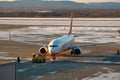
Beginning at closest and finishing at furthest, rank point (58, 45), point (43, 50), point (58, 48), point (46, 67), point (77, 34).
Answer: point (46, 67), point (58, 48), point (58, 45), point (43, 50), point (77, 34)

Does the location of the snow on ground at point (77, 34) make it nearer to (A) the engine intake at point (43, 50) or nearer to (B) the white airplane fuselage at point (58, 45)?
(B) the white airplane fuselage at point (58, 45)

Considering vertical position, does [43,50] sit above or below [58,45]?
below

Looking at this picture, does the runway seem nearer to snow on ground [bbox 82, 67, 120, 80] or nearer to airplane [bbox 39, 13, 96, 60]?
airplane [bbox 39, 13, 96, 60]

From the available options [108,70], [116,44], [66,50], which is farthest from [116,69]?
[116,44]

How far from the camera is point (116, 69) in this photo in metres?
35.4

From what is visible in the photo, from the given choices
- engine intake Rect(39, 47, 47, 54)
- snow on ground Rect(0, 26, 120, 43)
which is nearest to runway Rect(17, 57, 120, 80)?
engine intake Rect(39, 47, 47, 54)

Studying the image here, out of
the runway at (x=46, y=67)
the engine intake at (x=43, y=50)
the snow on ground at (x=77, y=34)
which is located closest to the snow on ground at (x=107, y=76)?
the runway at (x=46, y=67)

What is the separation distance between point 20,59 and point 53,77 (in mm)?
11361

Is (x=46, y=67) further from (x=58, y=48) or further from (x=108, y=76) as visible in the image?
(x=108, y=76)

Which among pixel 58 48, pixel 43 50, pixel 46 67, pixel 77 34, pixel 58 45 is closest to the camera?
pixel 46 67

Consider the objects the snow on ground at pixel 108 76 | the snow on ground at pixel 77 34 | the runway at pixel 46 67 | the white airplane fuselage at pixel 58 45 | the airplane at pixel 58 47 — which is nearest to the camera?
the snow on ground at pixel 108 76

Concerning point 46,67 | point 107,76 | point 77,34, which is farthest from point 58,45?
point 77,34

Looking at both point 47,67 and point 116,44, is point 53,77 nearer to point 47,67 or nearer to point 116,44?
point 47,67

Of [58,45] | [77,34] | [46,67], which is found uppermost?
[77,34]
